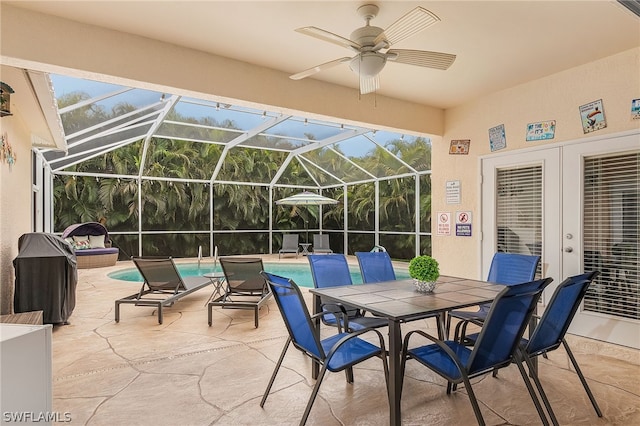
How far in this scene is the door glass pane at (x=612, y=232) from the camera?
12.4ft

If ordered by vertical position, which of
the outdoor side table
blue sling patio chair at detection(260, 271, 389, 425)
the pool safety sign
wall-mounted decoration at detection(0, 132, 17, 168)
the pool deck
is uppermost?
wall-mounted decoration at detection(0, 132, 17, 168)

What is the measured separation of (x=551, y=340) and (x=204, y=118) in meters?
7.32

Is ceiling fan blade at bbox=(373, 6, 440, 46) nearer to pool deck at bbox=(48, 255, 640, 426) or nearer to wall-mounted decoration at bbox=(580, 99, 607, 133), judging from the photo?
pool deck at bbox=(48, 255, 640, 426)

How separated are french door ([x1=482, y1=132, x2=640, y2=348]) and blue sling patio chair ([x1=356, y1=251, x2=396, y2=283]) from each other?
1946 mm

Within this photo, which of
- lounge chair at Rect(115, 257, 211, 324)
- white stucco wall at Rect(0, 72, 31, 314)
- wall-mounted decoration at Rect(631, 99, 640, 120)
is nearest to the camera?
wall-mounted decoration at Rect(631, 99, 640, 120)

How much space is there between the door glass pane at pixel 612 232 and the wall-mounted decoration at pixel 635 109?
38cm

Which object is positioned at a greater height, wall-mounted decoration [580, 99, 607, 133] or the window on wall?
wall-mounted decoration [580, 99, 607, 133]

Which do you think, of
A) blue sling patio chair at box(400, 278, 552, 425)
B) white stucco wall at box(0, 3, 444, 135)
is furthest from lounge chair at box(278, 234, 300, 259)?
blue sling patio chair at box(400, 278, 552, 425)

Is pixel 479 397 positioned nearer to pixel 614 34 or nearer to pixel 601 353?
pixel 601 353

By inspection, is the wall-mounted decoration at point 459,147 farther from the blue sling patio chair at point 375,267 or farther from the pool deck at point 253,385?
the pool deck at point 253,385

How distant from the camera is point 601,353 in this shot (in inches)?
151

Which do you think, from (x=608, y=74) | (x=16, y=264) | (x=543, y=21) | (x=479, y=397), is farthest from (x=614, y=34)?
(x=16, y=264)

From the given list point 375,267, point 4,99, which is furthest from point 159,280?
point 375,267

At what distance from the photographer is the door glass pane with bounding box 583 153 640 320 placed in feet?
12.4
